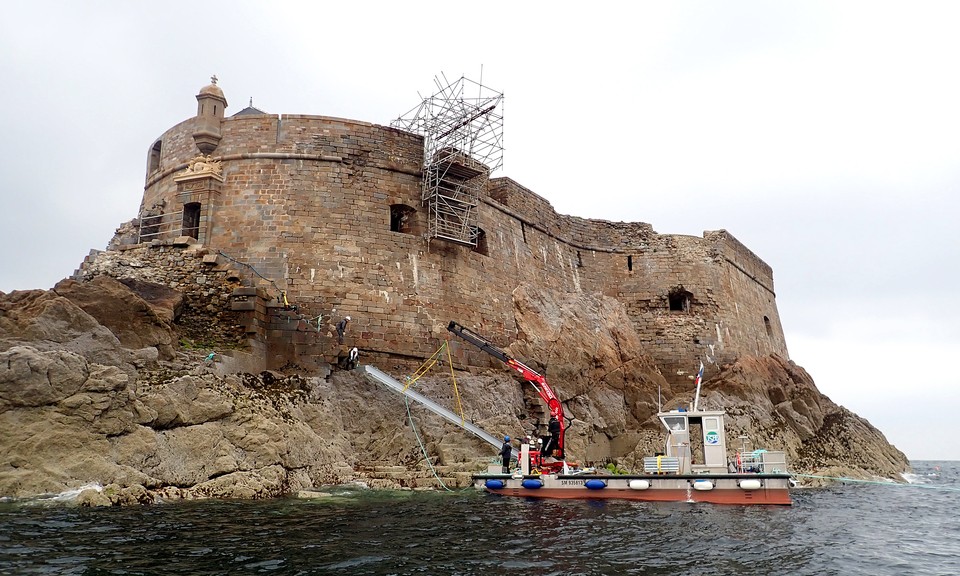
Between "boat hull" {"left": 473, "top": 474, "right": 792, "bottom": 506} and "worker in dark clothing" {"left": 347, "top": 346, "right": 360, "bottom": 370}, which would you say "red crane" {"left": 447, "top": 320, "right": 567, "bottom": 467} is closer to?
"boat hull" {"left": 473, "top": 474, "right": 792, "bottom": 506}

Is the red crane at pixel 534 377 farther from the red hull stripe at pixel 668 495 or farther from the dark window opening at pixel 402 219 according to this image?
the dark window opening at pixel 402 219

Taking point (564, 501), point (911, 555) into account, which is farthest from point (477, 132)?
point (911, 555)

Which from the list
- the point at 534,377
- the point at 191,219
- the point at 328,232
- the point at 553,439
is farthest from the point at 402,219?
the point at 553,439

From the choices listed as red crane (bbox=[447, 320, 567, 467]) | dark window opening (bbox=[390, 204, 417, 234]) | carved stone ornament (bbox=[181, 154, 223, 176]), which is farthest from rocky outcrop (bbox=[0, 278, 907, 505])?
dark window opening (bbox=[390, 204, 417, 234])

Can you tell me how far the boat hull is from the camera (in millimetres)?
15148

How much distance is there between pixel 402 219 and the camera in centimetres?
2122

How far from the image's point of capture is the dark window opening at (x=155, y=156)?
72.9 ft

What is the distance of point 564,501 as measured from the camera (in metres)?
15.1

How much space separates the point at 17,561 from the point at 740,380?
23833mm

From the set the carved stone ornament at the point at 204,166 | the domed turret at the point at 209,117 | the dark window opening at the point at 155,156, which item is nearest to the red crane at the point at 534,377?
the carved stone ornament at the point at 204,166

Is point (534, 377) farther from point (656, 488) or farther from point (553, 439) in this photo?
point (656, 488)

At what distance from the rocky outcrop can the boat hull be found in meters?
1.68

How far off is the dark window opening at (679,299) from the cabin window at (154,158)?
19.1m

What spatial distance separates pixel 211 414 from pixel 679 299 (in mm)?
20113
